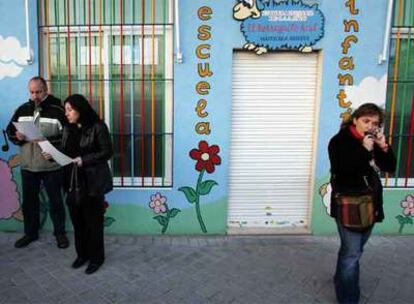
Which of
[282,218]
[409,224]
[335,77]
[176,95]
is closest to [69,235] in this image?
→ [176,95]

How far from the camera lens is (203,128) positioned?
4.81 meters

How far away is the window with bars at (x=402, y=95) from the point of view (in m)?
4.82

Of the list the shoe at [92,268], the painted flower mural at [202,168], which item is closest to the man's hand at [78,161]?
the shoe at [92,268]

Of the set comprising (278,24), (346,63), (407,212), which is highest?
(278,24)

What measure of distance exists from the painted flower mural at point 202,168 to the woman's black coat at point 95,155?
4.35 feet

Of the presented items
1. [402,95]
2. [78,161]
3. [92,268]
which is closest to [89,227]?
[92,268]

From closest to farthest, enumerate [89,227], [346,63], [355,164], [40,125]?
[355,164] → [89,227] → [40,125] → [346,63]

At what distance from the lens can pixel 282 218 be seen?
5.18 meters

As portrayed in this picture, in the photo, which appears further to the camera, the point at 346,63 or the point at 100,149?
the point at 346,63

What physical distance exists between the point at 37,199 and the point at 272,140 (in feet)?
9.52

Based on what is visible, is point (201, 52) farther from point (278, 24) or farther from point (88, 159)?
point (88, 159)

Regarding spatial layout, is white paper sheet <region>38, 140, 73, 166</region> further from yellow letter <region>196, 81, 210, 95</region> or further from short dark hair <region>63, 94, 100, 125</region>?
yellow letter <region>196, 81, 210, 95</region>

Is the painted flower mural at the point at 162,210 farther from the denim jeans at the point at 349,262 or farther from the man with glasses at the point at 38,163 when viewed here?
the denim jeans at the point at 349,262

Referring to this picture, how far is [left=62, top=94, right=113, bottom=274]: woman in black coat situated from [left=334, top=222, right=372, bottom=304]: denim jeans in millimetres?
2176
